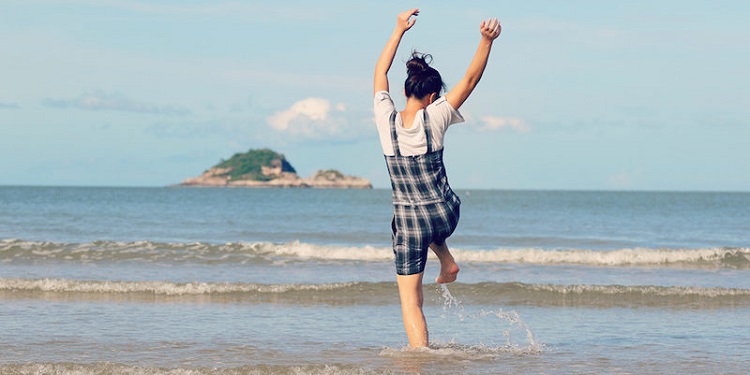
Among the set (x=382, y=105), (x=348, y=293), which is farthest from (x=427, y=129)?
(x=348, y=293)

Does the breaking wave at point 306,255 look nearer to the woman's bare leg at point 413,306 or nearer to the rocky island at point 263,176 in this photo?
the woman's bare leg at point 413,306

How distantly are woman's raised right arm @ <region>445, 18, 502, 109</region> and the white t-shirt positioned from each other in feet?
0.25

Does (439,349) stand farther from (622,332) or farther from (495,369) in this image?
(622,332)

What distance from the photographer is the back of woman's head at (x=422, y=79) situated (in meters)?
6.23

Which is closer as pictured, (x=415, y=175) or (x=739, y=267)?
(x=415, y=175)

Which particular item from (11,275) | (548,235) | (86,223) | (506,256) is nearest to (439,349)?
(11,275)

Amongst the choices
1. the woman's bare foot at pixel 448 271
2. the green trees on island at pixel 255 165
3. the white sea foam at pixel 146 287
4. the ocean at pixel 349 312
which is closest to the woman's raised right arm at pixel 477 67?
the woman's bare foot at pixel 448 271

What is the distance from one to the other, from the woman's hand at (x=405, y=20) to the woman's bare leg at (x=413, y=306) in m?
1.94

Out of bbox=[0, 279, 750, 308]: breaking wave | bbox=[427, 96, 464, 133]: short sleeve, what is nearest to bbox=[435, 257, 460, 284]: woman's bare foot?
bbox=[427, 96, 464, 133]: short sleeve

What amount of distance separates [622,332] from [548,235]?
83.6ft

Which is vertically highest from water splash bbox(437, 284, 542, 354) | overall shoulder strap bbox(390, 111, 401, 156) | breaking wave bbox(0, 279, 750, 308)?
overall shoulder strap bbox(390, 111, 401, 156)

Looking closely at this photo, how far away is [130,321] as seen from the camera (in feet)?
31.4

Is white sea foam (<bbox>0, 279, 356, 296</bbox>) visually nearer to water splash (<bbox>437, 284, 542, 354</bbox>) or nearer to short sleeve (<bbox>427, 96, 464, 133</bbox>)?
water splash (<bbox>437, 284, 542, 354</bbox>)

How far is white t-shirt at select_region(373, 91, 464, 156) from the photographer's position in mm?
6148
